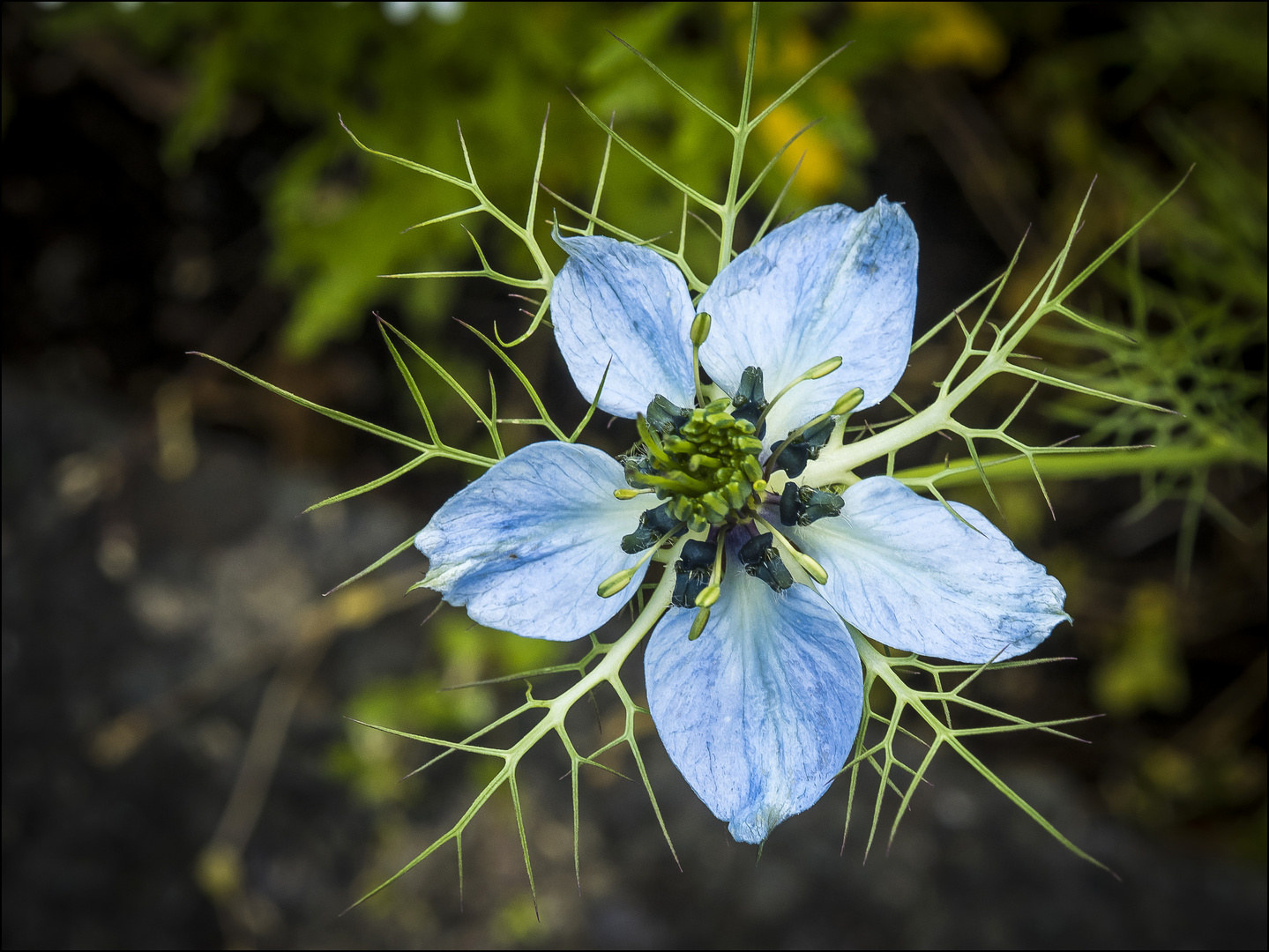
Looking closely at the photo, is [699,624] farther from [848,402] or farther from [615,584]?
[848,402]

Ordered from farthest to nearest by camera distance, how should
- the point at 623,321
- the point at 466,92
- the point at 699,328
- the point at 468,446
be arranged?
the point at 468,446 < the point at 466,92 < the point at 623,321 < the point at 699,328

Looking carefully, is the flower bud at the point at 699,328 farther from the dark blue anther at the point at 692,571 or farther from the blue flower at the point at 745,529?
the dark blue anther at the point at 692,571

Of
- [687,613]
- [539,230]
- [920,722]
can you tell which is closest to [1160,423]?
[920,722]

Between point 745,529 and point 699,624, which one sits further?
point 745,529

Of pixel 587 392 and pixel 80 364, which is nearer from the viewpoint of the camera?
pixel 587 392

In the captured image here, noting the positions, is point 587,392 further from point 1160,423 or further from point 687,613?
point 1160,423

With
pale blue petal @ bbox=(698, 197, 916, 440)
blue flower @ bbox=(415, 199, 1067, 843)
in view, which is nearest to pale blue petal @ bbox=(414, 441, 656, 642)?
blue flower @ bbox=(415, 199, 1067, 843)

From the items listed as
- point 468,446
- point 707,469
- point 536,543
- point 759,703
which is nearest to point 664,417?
point 707,469
